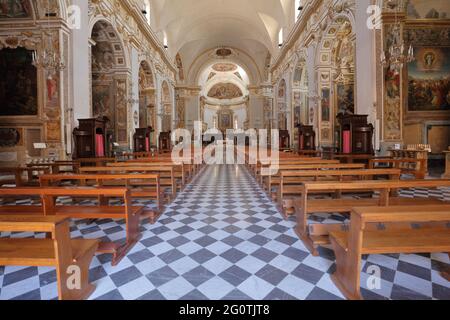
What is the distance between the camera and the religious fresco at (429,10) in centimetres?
969

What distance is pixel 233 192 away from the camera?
20.3 feet

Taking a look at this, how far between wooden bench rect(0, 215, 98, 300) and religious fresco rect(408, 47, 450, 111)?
12.1 metres

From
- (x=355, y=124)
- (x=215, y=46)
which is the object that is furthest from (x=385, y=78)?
(x=215, y=46)

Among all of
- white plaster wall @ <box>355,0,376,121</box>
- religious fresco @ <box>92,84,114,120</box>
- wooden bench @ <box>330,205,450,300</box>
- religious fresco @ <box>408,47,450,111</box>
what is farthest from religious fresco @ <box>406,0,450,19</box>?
religious fresco @ <box>92,84,114,120</box>

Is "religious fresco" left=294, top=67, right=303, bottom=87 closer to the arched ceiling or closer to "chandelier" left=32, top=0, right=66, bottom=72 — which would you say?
the arched ceiling

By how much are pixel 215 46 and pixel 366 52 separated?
1905 centimetres

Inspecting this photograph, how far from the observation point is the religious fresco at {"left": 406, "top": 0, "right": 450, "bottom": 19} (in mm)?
9687

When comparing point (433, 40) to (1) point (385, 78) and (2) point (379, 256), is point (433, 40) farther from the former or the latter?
(2) point (379, 256)

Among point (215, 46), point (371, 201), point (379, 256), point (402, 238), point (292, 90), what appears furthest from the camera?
point (215, 46)

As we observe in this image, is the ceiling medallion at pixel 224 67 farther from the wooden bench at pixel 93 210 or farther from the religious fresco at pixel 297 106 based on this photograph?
the wooden bench at pixel 93 210

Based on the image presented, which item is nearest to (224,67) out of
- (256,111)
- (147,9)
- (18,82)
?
(256,111)

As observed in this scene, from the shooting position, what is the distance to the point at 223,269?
8.31 feet

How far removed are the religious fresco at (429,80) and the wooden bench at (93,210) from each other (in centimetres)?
1135

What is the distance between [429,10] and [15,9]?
14612 millimetres
